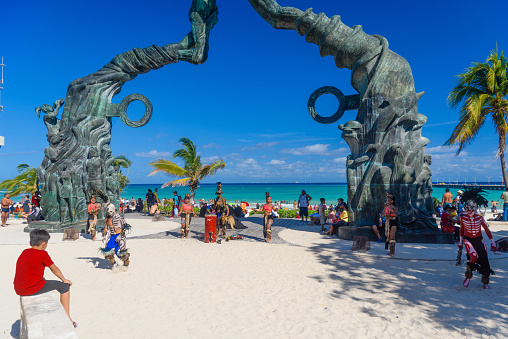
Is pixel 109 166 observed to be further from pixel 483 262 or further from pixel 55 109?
pixel 483 262

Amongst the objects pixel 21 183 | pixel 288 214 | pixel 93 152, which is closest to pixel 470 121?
pixel 288 214

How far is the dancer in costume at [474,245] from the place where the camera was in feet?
20.0

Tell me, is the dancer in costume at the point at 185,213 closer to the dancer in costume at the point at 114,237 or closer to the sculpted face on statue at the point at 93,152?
the dancer in costume at the point at 114,237

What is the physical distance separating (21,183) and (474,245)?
23384 mm

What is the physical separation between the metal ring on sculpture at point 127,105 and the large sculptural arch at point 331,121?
0.14 feet

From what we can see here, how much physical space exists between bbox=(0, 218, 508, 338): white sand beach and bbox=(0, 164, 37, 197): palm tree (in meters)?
12.4

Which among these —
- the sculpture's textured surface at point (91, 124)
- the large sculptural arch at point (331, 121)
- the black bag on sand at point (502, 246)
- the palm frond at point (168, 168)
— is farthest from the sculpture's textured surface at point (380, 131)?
the palm frond at point (168, 168)

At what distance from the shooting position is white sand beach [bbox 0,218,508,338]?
15.1 feet

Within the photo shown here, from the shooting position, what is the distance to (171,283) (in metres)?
6.70

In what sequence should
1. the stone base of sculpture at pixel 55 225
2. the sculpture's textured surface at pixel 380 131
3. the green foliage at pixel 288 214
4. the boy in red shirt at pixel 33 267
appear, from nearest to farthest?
1. the boy in red shirt at pixel 33 267
2. the sculpture's textured surface at pixel 380 131
3. the stone base of sculpture at pixel 55 225
4. the green foliage at pixel 288 214

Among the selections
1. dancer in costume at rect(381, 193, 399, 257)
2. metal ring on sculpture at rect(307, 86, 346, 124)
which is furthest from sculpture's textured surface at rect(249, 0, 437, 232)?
dancer in costume at rect(381, 193, 399, 257)

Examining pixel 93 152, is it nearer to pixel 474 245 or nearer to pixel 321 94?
pixel 321 94

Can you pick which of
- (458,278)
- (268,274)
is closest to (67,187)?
(268,274)

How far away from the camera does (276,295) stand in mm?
5969
